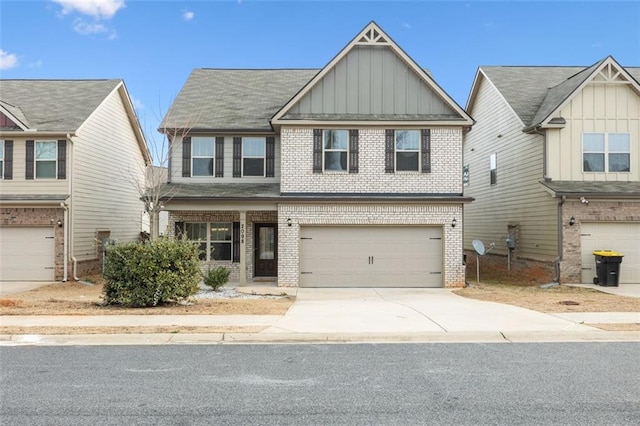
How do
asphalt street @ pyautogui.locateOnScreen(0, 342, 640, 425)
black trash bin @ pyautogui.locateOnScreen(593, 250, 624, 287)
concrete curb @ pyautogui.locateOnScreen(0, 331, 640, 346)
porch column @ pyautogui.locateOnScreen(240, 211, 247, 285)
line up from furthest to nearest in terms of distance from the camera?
porch column @ pyautogui.locateOnScreen(240, 211, 247, 285) < black trash bin @ pyautogui.locateOnScreen(593, 250, 624, 287) < concrete curb @ pyautogui.locateOnScreen(0, 331, 640, 346) < asphalt street @ pyautogui.locateOnScreen(0, 342, 640, 425)

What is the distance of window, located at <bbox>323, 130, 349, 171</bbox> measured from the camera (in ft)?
58.5

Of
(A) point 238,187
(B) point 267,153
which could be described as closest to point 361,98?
(B) point 267,153

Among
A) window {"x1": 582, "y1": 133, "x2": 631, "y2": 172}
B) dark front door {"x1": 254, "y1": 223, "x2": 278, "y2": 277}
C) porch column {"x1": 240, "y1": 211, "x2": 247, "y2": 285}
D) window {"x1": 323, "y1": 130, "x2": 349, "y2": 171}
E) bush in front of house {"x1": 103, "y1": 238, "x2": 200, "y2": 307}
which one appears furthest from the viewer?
dark front door {"x1": 254, "y1": 223, "x2": 278, "y2": 277}

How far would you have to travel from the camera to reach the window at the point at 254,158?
19438mm

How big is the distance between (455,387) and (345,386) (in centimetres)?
132

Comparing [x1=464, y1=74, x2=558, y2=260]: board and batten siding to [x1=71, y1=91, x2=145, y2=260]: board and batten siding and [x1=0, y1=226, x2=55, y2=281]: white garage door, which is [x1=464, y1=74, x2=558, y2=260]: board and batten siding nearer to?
[x1=71, y1=91, x2=145, y2=260]: board and batten siding

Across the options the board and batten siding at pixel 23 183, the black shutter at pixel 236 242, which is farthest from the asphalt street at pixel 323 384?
the board and batten siding at pixel 23 183

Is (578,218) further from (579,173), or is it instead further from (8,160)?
(8,160)

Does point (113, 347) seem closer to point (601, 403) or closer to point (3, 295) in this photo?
point (601, 403)

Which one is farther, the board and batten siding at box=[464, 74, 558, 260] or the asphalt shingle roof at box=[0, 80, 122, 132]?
the asphalt shingle roof at box=[0, 80, 122, 132]

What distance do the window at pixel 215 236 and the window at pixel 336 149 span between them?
459cm

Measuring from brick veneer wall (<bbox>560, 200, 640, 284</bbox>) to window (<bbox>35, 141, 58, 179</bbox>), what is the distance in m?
18.6

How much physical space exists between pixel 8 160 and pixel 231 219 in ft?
28.3

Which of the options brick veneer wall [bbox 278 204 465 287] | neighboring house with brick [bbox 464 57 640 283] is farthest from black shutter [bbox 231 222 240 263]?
neighboring house with brick [bbox 464 57 640 283]
